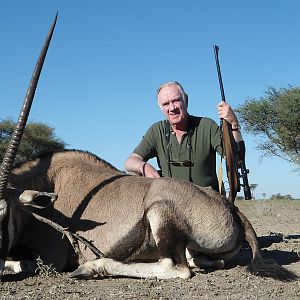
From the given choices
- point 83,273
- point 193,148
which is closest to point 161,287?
point 83,273

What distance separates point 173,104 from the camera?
22.4ft

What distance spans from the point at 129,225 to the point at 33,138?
23625 mm

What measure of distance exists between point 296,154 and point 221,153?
64.2 ft

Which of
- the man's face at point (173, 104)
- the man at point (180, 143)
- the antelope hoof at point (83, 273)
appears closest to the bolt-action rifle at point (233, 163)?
the man at point (180, 143)

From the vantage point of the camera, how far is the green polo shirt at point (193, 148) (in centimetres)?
661

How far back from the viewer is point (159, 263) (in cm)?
506

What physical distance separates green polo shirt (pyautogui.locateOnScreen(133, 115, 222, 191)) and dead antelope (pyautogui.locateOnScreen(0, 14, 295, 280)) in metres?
1.05

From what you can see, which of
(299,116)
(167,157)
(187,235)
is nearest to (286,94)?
(299,116)

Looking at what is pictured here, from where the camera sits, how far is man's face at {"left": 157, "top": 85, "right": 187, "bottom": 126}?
22.2ft

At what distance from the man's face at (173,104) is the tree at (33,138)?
786 inches

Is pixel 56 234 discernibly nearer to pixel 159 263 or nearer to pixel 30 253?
pixel 30 253

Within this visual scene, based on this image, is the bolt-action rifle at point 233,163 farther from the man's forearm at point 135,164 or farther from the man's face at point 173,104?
the man's forearm at point 135,164

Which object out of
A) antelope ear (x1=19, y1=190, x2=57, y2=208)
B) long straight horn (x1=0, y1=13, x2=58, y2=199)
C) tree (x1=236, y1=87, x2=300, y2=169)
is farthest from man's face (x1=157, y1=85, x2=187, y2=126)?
tree (x1=236, y1=87, x2=300, y2=169)

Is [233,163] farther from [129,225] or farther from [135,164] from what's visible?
[129,225]
